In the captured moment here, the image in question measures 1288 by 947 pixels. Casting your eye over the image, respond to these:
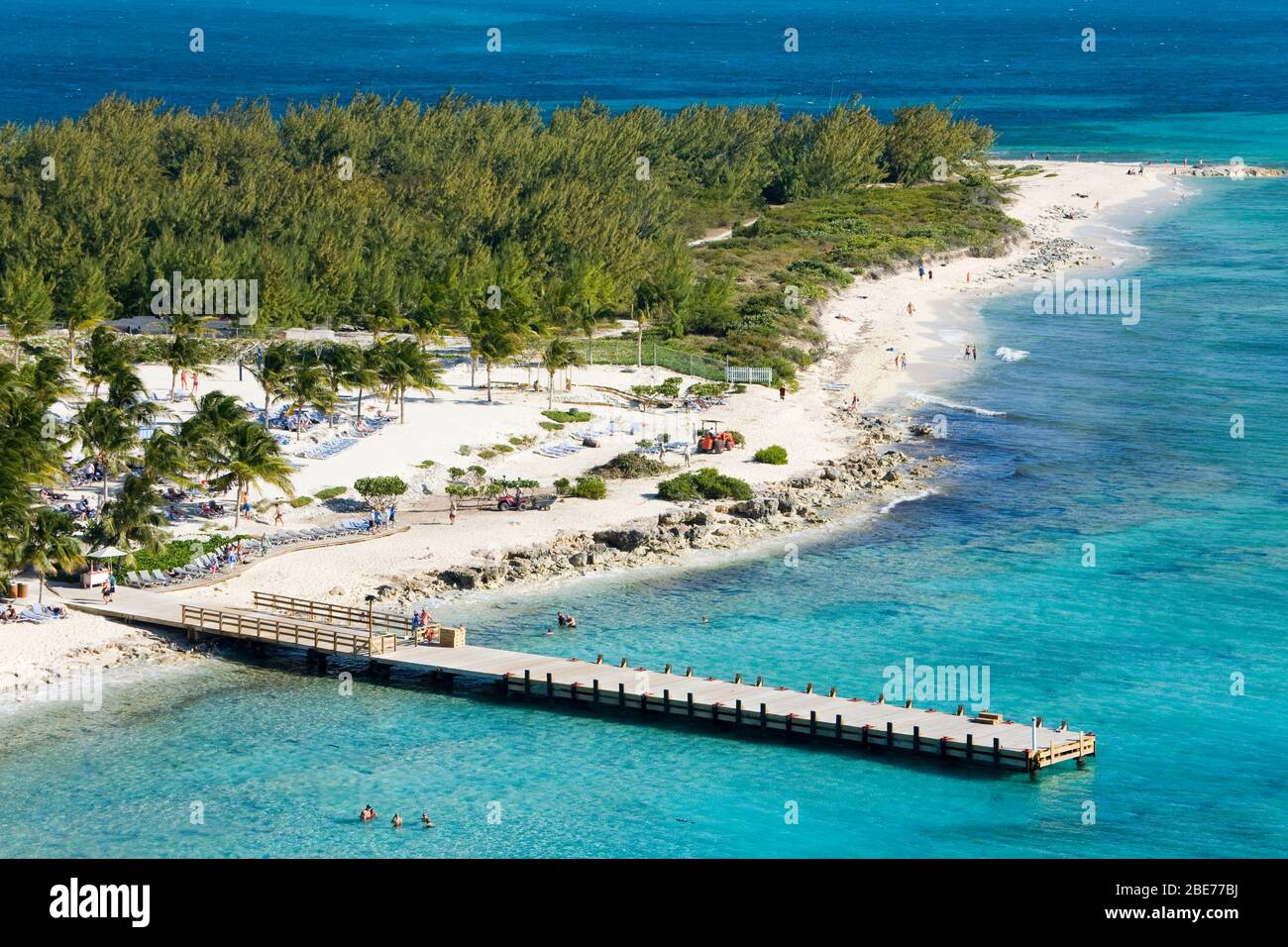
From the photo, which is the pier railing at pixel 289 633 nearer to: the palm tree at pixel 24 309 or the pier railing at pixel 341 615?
the pier railing at pixel 341 615

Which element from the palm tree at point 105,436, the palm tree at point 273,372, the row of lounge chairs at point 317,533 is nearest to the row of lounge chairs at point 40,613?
the palm tree at point 105,436

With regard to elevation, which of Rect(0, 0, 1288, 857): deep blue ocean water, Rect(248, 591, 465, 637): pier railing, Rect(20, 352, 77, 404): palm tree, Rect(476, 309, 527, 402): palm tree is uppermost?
Rect(476, 309, 527, 402): palm tree

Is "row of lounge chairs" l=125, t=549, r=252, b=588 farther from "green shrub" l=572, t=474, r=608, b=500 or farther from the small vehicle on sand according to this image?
"green shrub" l=572, t=474, r=608, b=500

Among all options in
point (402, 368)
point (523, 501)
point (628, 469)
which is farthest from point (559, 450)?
point (402, 368)

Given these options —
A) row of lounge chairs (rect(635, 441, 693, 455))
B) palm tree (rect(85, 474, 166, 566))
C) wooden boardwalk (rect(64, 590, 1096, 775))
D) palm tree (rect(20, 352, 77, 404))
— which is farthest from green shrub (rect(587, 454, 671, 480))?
palm tree (rect(20, 352, 77, 404))

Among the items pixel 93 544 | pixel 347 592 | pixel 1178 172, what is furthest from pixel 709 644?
pixel 1178 172

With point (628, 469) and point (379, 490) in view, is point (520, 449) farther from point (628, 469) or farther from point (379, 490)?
point (379, 490)
